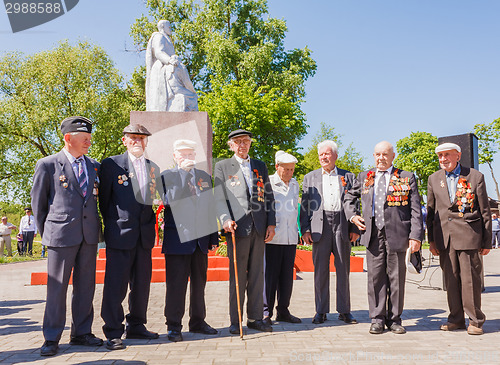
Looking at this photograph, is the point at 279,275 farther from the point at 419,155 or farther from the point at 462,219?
the point at 419,155

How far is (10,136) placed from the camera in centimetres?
2920

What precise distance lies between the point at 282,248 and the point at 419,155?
164ft

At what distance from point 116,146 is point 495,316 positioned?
27937 mm

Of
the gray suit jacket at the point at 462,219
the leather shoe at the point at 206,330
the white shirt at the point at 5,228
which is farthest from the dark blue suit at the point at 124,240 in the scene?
the white shirt at the point at 5,228

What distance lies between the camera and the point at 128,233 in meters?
4.63

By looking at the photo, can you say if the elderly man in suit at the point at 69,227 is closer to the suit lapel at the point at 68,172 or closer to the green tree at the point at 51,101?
the suit lapel at the point at 68,172

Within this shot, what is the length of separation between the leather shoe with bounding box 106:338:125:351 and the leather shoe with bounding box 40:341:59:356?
0.47 m

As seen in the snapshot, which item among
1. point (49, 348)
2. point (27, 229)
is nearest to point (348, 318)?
point (49, 348)

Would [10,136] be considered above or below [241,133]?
above

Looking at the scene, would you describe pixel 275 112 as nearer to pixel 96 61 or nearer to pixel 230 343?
pixel 96 61

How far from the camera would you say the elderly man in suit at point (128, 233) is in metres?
4.62

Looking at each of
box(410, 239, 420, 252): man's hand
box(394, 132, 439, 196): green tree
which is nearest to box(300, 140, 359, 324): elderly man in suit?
box(410, 239, 420, 252): man's hand

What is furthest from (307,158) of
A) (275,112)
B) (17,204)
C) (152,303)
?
(152,303)

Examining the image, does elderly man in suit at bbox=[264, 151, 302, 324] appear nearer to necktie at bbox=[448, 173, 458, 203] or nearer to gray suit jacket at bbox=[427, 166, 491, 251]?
gray suit jacket at bbox=[427, 166, 491, 251]
